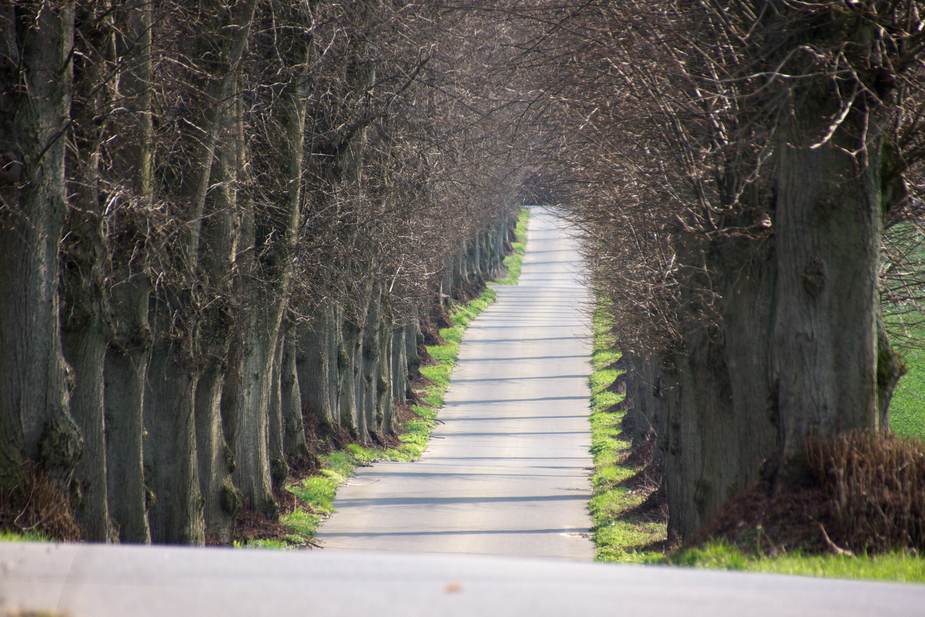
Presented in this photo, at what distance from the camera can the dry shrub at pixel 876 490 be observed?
6188mm

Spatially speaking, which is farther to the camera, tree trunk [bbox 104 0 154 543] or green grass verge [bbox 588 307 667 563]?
green grass verge [bbox 588 307 667 563]

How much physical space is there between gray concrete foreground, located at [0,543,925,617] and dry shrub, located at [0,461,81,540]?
3.83 metres

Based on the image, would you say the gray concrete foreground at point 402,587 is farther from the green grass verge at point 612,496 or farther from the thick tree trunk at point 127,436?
the green grass verge at point 612,496

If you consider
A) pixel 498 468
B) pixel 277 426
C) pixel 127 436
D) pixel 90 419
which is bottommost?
pixel 498 468

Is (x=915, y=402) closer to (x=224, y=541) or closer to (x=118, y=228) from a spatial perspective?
(x=224, y=541)

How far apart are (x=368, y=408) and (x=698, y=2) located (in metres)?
19.8

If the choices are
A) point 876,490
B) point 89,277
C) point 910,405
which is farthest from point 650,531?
point 910,405

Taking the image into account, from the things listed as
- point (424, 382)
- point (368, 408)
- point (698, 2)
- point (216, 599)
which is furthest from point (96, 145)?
point (424, 382)

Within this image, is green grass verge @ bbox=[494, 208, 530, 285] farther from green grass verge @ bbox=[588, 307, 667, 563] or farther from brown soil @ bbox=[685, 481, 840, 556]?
brown soil @ bbox=[685, 481, 840, 556]

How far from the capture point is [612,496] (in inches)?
792

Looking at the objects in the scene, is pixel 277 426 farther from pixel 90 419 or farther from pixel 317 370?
pixel 90 419

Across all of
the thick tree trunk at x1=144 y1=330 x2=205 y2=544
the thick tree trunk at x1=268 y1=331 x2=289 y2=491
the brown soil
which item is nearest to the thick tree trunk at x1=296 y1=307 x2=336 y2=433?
the thick tree trunk at x1=268 y1=331 x2=289 y2=491

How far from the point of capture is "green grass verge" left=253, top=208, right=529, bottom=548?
52.0 feet

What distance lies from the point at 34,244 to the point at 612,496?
15225 mm
